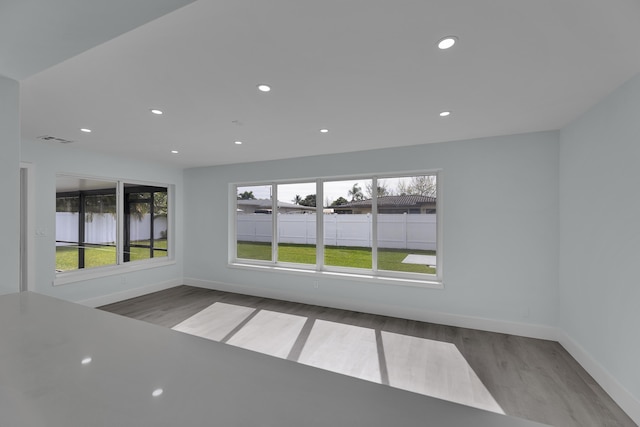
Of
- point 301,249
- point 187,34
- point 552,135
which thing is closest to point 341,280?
point 301,249

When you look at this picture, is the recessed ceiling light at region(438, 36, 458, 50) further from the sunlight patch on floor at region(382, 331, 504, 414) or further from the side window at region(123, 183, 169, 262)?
the side window at region(123, 183, 169, 262)

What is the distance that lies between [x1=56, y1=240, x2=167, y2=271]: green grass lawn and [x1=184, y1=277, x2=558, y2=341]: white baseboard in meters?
1.69

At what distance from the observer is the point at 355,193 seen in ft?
14.8

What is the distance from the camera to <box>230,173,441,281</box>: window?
4066mm

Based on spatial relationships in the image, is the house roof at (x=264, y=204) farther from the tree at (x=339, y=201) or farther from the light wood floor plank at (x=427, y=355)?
the light wood floor plank at (x=427, y=355)

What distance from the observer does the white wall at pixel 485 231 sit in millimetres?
3279

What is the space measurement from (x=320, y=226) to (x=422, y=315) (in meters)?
2.02

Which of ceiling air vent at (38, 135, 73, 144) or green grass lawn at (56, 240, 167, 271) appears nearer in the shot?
ceiling air vent at (38, 135, 73, 144)

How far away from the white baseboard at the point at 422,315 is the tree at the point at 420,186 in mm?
1649

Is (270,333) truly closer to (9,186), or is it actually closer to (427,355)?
(427,355)

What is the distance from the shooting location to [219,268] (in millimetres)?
5383

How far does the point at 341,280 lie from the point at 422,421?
396cm

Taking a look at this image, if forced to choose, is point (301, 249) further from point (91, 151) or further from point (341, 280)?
point (91, 151)

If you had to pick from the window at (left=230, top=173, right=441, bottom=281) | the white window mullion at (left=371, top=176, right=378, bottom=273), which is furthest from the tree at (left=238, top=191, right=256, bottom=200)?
the white window mullion at (left=371, top=176, right=378, bottom=273)
